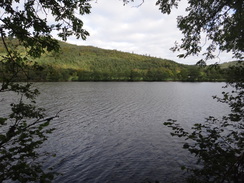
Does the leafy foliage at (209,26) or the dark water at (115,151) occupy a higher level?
the leafy foliage at (209,26)

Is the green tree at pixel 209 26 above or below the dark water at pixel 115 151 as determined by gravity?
above

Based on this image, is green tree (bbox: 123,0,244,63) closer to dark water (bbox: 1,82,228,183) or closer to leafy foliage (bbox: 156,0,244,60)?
leafy foliage (bbox: 156,0,244,60)

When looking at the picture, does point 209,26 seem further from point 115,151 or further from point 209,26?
point 115,151

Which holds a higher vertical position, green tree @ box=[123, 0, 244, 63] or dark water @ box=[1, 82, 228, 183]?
green tree @ box=[123, 0, 244, 63]

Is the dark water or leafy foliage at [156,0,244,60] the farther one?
the dark water

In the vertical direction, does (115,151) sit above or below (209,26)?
below

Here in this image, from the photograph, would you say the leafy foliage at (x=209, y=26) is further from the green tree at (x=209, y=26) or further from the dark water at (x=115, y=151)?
the dark water at (x=115, y=151)

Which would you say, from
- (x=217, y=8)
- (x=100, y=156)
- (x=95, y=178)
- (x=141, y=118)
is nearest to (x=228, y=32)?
(x=217, y=8)

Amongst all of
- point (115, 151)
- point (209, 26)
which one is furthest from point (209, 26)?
point (115, 151)

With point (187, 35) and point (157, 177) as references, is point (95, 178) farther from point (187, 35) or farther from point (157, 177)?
point (187, 35)

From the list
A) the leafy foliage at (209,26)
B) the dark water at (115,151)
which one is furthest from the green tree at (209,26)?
the dark water at (115,151)

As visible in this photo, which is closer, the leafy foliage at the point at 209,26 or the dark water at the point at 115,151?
the leafy foliage at the point at 209,26

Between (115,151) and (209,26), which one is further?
(115,151)

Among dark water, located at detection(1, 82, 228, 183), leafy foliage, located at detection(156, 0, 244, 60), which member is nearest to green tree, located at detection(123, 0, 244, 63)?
leafy foliage, located at detection(156, 0, 244, 60)
